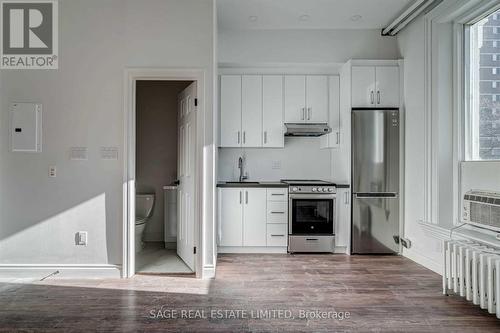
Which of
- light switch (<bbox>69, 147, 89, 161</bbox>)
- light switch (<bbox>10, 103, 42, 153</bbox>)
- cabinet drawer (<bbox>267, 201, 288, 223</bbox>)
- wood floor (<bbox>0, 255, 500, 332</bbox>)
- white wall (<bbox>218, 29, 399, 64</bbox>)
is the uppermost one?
white wall (<bbox>218, 29, 399, 64</bbox>)

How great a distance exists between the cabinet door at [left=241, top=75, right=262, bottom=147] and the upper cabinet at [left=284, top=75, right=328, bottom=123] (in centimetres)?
41

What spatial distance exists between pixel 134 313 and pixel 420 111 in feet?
12.5

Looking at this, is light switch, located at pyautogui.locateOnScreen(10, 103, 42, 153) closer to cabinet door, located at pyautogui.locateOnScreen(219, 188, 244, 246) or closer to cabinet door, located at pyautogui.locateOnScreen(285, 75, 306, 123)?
cabinet door, located at pyautogui.locateOnScreen(219, 188, 244, 246)

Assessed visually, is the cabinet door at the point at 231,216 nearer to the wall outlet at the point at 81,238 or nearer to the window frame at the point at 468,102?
the wall outlet at the point at 81,238

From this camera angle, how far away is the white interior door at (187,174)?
3.58 metres

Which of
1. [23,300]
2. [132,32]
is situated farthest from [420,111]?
[23,300]

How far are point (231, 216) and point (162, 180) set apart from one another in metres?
1.34

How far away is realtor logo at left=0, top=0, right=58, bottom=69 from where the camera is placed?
339 centimetres

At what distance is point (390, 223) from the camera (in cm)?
429

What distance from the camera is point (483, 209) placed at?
2719 mm

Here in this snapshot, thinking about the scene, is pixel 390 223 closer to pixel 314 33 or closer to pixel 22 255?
pixel 314 33

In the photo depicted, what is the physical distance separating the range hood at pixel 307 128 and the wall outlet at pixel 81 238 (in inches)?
113

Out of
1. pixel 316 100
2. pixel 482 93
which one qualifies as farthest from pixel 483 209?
pixel 316 100

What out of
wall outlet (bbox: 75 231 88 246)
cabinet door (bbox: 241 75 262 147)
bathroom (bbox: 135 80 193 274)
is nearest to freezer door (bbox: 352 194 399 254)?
cabinet door (bbox: 241 75 262 147)
